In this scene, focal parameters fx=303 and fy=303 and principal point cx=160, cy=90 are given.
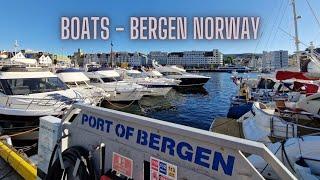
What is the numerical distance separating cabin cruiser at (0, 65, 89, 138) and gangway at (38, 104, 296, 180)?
362 inches

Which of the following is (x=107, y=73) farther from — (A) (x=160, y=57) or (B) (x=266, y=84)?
(A) (x=160, y=57)

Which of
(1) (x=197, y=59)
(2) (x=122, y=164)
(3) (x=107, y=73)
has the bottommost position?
(2) (x=122, y=164)

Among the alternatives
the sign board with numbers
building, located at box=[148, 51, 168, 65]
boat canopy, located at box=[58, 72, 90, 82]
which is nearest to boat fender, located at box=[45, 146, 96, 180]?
the sign board with numbers

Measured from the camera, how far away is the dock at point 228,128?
11711mm

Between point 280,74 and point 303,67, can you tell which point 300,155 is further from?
point 280,74

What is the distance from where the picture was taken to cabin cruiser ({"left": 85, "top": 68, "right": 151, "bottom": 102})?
1002 inches

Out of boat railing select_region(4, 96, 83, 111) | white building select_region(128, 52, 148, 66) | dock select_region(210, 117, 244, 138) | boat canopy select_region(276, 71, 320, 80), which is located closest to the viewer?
boat canopy select_region(276, 71, 320, 80)

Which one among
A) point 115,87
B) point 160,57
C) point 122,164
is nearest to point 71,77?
point 115,87

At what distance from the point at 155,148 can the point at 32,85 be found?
13.1m

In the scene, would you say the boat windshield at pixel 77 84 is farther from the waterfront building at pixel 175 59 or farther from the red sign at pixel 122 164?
the waterfront building at pixel 175 59

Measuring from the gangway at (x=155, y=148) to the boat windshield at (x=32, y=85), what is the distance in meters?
10.9

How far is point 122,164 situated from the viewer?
3.25 metres

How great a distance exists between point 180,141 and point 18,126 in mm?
11776

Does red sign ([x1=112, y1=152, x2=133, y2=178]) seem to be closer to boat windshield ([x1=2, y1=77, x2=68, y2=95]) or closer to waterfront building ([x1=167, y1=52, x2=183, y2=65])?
boat windshield ([x1=2, y1=77, x2=68, y2=95])
